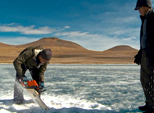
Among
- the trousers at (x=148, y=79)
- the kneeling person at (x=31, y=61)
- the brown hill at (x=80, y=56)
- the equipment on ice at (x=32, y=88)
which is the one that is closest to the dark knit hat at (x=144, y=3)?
the trousers at (x=148, y=79)

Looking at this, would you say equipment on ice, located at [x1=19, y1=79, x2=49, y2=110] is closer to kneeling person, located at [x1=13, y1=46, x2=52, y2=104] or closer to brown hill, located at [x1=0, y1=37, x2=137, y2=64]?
kneeling person, located at [x1=13, y1=46, x2=52, y2=104]

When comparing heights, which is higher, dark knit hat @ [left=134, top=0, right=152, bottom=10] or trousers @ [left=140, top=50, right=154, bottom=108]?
dark knit hat @ [left=134, top=0, right=152, bottom=10]

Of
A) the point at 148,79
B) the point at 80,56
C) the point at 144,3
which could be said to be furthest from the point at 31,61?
the point at 80,56

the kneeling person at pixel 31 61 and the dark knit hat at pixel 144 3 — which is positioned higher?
the dark knit hat at pixel 144 3

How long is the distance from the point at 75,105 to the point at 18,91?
1220 mm

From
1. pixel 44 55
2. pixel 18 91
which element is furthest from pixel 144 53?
pixel 18 91

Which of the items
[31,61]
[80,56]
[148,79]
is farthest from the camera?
[80,56]

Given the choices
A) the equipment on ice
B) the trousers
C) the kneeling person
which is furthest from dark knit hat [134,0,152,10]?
the equipment on ice

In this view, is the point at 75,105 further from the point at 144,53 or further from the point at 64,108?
the point at 144,53

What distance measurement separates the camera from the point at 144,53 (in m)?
2.49

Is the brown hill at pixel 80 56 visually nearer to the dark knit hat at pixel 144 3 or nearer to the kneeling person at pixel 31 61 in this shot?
the kneeling person at pixel 31 61

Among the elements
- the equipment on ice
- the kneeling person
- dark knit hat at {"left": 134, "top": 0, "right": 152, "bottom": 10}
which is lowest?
the equipment on ice

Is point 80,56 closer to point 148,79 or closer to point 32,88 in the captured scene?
point 32,88

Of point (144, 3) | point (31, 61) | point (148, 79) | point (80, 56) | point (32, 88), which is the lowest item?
point (32, 88)
